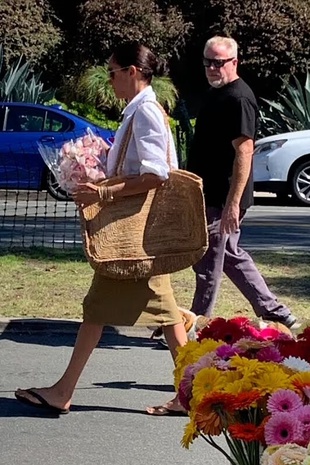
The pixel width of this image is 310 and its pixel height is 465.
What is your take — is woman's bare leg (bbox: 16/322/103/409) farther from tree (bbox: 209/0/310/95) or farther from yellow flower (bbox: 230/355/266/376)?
tree (bbox: 209/0/310/95)

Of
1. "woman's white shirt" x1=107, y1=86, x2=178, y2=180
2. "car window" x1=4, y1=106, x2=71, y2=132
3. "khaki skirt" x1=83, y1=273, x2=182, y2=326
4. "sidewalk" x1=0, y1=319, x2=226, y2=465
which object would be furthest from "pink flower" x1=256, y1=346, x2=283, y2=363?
"car window" x1=4, y1=106, x2=71, y2=132

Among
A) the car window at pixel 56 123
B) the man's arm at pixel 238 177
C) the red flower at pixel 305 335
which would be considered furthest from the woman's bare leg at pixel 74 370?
the car window at pixel 56 123

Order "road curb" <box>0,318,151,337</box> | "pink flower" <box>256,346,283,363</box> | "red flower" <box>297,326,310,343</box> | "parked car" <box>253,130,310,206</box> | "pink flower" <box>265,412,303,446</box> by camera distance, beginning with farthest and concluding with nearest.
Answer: "parked car" <box>253,130,310,206</box>, "road curb" <box>0,318,151,337</box>, "red flower" <box>297,326,310,343</box>, "pink flower" <box>256,346,283,363</box>, "pink flower" <box>265,412,303,446</box>

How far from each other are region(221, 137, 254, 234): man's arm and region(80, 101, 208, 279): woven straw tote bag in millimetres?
803

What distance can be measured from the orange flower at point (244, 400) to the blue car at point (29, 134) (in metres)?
12.3

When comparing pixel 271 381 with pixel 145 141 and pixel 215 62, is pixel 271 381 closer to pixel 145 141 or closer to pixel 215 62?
pixel 145 141

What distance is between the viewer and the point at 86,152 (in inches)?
209

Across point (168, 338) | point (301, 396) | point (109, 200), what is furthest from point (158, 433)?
point (301, 396)

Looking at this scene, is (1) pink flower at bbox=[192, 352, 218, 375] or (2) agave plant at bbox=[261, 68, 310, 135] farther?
(2) agave plant at bbox=[261, 68, 310, 135]

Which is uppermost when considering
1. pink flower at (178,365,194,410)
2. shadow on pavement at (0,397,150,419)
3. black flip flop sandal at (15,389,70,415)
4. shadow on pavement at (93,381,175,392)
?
pink flower at (178,365,194,410)

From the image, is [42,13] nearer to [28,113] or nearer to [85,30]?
[85,30]

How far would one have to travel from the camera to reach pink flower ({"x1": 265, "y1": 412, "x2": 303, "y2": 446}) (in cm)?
299

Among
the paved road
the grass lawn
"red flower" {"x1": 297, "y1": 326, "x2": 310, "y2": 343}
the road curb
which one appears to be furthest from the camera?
the paved road

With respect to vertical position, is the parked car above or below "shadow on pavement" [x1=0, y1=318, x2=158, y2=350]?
below
